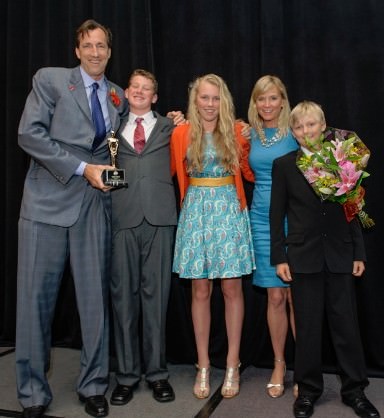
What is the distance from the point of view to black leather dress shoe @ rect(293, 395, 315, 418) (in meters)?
2.68

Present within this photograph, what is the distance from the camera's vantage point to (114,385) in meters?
3.27

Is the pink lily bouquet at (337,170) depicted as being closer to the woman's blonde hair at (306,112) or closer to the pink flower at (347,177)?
the pink flower at (347,177)

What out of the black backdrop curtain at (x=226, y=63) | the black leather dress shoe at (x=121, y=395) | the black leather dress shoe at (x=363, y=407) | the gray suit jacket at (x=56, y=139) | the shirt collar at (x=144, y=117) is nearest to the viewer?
the black leather dress shoe at (x=363, y=407)

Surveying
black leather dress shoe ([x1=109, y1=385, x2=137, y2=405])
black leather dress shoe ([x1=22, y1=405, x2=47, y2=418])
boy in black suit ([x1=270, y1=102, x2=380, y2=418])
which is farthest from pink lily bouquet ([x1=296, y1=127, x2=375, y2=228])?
black leather dress shoe ([x1=22, y1=405, x2=47, y2=418])

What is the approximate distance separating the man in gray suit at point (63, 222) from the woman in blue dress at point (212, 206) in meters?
0.44

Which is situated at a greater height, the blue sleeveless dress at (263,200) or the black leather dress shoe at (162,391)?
the blue sleeveless dress at (263,200)

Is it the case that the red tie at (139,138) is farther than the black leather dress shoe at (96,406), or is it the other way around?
the red tie at (139,138)

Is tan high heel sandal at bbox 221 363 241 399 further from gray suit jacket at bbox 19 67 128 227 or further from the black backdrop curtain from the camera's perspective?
gray suit jacket at bbox 19 67 128 227

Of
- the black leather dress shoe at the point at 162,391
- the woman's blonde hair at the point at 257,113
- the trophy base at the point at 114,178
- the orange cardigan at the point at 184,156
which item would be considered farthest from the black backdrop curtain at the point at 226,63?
the trophy base at the point at 114,178

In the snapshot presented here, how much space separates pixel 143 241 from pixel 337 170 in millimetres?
1128

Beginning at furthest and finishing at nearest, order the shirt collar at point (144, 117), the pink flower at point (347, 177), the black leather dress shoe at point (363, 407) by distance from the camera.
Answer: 1. the shirt collar at point (144, 117)
2. the black leather dress shoe at point (363, 407)
3. the pink flower at point (347, 177)

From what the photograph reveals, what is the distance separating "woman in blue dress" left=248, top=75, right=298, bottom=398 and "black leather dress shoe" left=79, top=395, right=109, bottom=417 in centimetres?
91

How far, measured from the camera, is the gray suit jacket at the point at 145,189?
2955 millimetres

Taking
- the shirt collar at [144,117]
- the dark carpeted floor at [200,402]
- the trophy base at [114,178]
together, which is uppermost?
the shirt collar at [144,117]
